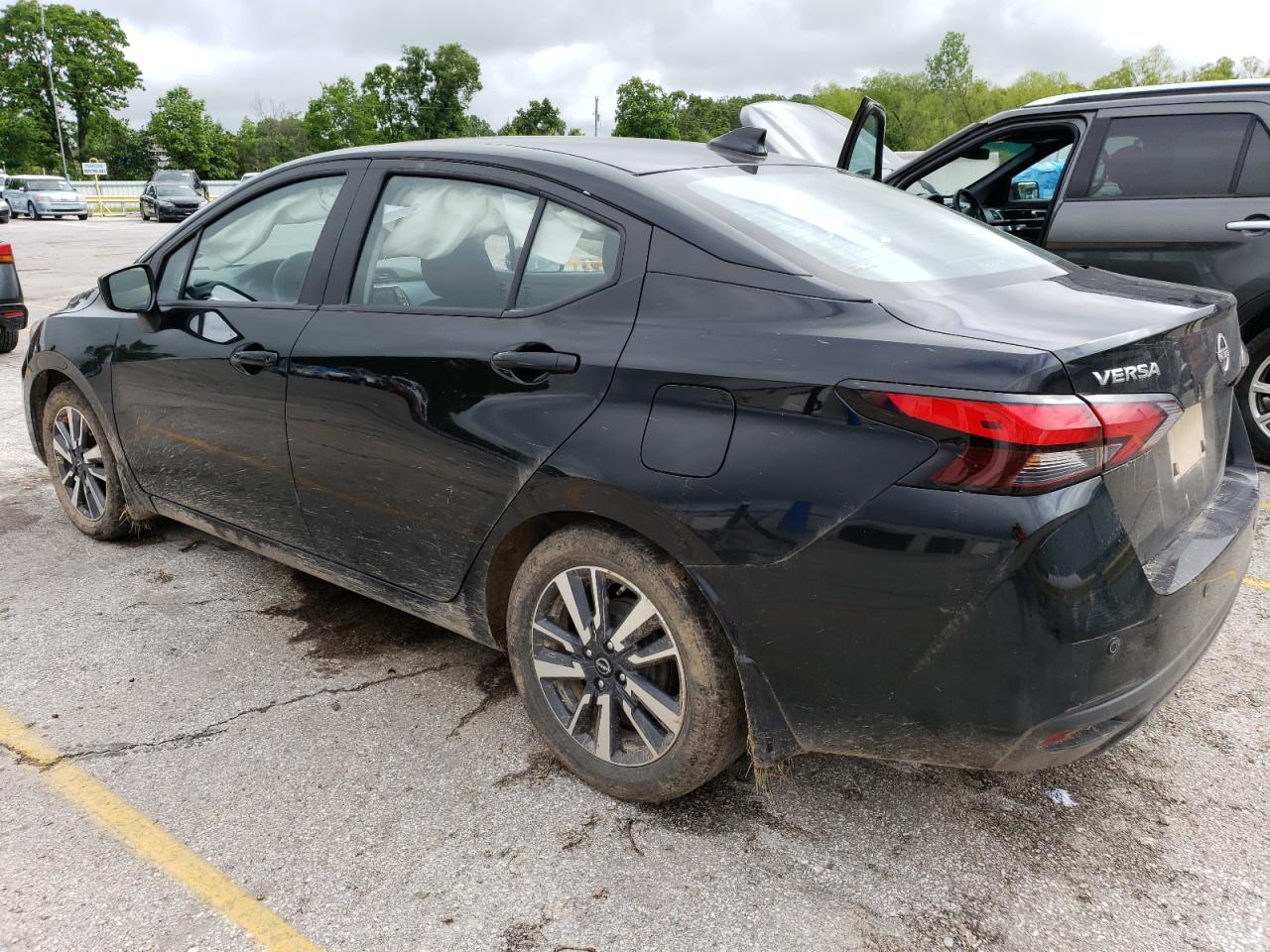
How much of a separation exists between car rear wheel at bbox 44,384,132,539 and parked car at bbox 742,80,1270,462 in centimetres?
429

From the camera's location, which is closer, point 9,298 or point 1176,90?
point 1176,90

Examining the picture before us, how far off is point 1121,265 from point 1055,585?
4.07 meters

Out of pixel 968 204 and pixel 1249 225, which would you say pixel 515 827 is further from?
pixel 968 204

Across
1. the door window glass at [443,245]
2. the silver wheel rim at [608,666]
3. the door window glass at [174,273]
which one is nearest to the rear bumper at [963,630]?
the silver wheel rim at [608,666]

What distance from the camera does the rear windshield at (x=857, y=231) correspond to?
2.39m

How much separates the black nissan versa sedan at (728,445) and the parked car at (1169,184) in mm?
2635

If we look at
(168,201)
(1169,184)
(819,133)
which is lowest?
(168,201)

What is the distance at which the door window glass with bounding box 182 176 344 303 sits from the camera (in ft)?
10.7

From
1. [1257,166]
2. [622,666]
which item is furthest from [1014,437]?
[1257,166]

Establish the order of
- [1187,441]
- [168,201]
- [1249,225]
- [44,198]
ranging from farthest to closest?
[44,198]
[168,201]
[1249,225]
[1187,441]

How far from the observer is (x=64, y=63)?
7388 cm

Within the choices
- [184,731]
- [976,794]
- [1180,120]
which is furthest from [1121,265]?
[184,731]

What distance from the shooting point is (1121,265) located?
5336 mm

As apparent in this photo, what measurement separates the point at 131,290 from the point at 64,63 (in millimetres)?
85591
